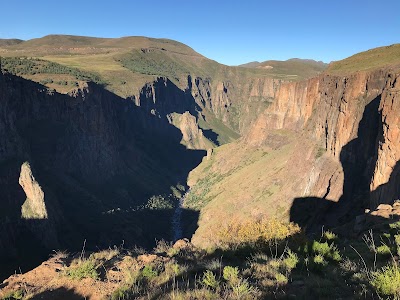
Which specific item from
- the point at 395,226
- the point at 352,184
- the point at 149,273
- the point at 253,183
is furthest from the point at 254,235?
the point at 253,183

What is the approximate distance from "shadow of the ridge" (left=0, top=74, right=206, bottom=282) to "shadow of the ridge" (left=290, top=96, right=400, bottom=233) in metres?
41.2

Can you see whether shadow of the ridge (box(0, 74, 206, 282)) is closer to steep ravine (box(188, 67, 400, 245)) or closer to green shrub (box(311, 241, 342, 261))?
steep ravine (box(188, 67, 400, 245))

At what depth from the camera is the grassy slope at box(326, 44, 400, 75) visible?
83.6 metres

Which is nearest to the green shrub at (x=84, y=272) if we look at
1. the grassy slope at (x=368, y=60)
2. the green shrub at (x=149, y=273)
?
the green shrub at (x=149, y=273)

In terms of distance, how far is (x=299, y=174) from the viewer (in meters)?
86.8

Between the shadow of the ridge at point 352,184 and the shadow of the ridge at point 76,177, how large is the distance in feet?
135

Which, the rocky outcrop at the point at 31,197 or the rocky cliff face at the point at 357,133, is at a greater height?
the rocky cliff face at the point at 357,133

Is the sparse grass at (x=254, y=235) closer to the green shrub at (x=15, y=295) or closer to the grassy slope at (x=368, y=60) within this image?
the green shrub at (x=15, y=295)

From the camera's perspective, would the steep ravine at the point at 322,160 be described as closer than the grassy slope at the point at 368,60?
Yes

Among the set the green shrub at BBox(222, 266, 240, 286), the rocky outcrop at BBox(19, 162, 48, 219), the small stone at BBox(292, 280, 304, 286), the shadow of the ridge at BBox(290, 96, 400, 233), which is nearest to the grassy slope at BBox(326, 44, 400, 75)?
the shadow of the ridge at BBox(290, 96, 400, 233)

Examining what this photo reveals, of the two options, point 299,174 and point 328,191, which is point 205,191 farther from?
point 328,191

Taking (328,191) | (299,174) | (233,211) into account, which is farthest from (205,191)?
(328,191)

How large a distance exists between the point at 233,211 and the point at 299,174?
19.7 metres

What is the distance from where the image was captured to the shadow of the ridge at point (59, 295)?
1367 cm
